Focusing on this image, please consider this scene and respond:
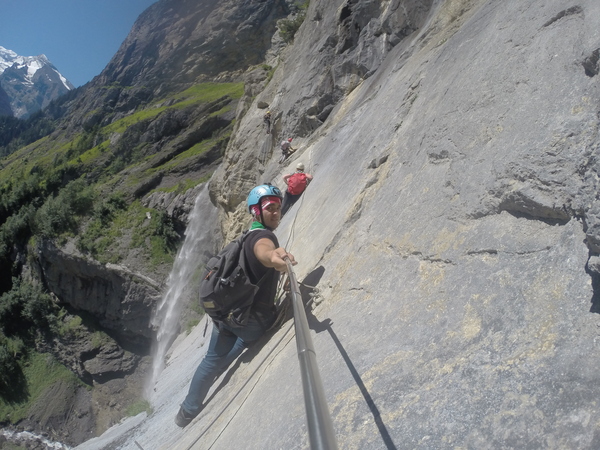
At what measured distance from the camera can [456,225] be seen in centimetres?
328

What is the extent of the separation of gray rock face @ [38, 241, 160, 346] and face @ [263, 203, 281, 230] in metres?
29.0

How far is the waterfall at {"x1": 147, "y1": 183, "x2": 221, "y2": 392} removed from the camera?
25.7 metres

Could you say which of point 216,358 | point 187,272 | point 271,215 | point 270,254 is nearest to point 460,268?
point 270,254

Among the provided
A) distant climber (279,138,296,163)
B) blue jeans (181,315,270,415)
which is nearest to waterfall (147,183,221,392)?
distant climber (279,138,296,163)

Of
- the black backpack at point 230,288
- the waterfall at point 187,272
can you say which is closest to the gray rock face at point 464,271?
the black backpack at point 230,288

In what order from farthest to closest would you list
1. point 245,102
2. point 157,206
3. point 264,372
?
point 157,206, point 245,102, point 264,372

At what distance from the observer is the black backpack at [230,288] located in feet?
13.9

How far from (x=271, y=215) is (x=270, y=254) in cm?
80

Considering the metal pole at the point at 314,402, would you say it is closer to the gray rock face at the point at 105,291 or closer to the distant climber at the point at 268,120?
the distant climber at the point at 268,120

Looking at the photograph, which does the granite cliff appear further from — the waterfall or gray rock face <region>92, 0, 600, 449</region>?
the waterfall

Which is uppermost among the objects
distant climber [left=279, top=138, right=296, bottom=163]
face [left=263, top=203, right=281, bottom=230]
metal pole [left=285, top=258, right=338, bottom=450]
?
distant climber [left=279, top=138, right=296, bottom=163]

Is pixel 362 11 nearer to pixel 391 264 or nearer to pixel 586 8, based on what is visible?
pixel 586 8

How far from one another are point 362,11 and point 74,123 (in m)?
107

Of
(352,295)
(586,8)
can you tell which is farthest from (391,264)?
(586,8)
